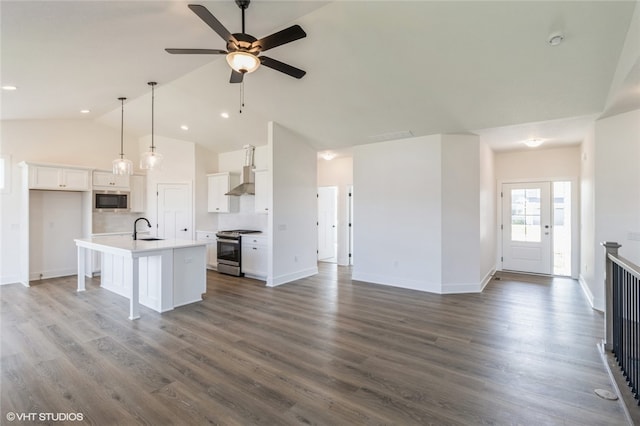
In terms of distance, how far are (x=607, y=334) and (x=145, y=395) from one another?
13.9 feet

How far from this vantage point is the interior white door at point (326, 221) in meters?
8.55

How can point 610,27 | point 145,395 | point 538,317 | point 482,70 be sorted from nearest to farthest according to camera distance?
point 145,395 < point 610,27 < point 482,70 < point 538,317

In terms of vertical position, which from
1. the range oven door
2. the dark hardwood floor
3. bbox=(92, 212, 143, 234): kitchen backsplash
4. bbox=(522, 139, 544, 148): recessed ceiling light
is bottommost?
the dark hardwood floor

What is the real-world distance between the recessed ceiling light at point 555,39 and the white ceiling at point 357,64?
0.06 m

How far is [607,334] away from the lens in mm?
→ 2998

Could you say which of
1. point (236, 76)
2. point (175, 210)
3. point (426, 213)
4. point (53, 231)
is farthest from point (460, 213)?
point (53, 231)

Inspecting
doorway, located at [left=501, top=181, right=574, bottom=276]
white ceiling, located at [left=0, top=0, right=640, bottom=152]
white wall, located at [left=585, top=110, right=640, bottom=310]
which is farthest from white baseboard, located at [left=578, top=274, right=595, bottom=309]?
white ceiling, located at [left=0, top=0, right=640, bottom=152]

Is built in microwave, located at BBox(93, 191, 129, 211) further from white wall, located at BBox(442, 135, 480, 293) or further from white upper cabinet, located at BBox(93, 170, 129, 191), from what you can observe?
white wall, located at BBox(442, 135, 480, 293)

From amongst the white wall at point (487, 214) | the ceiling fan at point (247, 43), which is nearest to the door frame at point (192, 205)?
the ceiling fan at point (247, 43)

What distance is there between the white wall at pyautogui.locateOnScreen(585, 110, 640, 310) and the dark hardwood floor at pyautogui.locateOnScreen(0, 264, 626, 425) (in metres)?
0.97

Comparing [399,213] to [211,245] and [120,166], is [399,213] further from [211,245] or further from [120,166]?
[120,166]

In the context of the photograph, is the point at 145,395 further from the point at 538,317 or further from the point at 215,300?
the point at 538,317

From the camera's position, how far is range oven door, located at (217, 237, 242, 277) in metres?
6.44

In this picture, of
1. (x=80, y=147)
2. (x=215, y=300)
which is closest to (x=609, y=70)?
(x=215, y=300)
